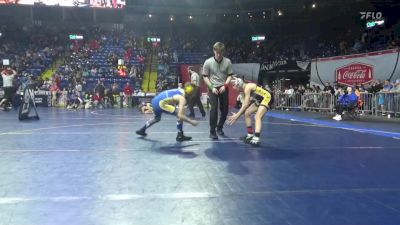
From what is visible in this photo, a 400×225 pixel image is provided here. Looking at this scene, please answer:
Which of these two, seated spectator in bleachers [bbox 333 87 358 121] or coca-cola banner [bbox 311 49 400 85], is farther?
coca-cola banner [bbox 311 49 400 85]

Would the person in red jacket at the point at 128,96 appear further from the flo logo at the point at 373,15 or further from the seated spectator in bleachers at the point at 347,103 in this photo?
the flo logo at the point at 373,15

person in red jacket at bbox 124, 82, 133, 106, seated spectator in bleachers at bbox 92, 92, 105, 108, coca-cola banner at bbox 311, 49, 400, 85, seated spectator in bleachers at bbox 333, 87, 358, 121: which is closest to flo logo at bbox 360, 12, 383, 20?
coca-cola banner at bbox 311, 49, 400, 85

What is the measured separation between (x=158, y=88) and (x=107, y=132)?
1549cm

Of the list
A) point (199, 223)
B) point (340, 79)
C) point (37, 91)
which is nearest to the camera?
point (199, 223)

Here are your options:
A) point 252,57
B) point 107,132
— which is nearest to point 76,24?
point 252,57

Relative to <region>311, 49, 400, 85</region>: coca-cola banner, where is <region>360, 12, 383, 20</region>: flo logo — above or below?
above

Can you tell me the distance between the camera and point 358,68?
604 inches

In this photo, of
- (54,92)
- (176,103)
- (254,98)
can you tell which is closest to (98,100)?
(54,92)

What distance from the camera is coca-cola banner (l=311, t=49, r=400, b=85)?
45.9 ft

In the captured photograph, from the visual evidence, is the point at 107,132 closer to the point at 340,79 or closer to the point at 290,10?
the point at 340,79

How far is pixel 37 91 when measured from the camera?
66.5 feet

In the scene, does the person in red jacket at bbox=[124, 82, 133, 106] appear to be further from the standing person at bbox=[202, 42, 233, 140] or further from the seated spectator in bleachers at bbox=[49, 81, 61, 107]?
the standing person at bbox=[202, 42, 233, 140]

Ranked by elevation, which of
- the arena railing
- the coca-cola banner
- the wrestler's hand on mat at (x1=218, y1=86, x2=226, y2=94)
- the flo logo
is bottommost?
the arena railing

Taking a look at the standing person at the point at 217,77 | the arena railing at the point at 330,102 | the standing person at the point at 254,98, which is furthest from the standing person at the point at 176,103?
the arena railing at the point at 330,102
